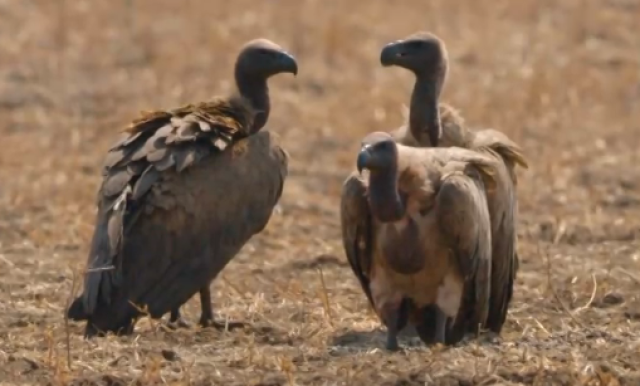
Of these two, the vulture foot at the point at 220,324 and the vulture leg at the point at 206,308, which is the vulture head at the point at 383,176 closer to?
the vulture foot at the point at 220,324

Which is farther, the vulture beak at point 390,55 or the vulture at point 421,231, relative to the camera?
the vulture beak at point 390,55

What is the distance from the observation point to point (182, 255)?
28.2ft

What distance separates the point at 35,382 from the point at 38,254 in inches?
134

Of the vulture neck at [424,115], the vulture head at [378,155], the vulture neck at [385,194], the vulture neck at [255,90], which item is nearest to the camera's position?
the vulture head at [378,155]

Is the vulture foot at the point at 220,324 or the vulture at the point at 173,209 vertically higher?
the vulture at the point at 173,209

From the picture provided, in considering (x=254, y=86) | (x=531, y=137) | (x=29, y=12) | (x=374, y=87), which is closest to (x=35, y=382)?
(x=254, y=86)

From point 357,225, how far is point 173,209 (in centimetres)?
94

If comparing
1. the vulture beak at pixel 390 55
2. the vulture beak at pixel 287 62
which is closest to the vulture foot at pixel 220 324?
the vulture beak at pixel 390 55

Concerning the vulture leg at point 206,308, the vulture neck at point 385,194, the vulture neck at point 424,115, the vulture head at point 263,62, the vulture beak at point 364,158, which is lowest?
the vulture leg at point 206,308

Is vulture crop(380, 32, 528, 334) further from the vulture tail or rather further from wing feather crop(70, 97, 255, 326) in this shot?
the vulture tail

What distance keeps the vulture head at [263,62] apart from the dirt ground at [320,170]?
120 cm

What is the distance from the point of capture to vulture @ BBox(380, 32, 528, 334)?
858 centimetres

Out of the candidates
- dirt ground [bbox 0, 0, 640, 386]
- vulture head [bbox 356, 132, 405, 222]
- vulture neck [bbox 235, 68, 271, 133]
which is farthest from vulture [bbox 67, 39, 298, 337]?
vulture head [bbox 356, 132, 405, 222]

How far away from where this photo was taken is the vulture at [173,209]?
8305 mm
